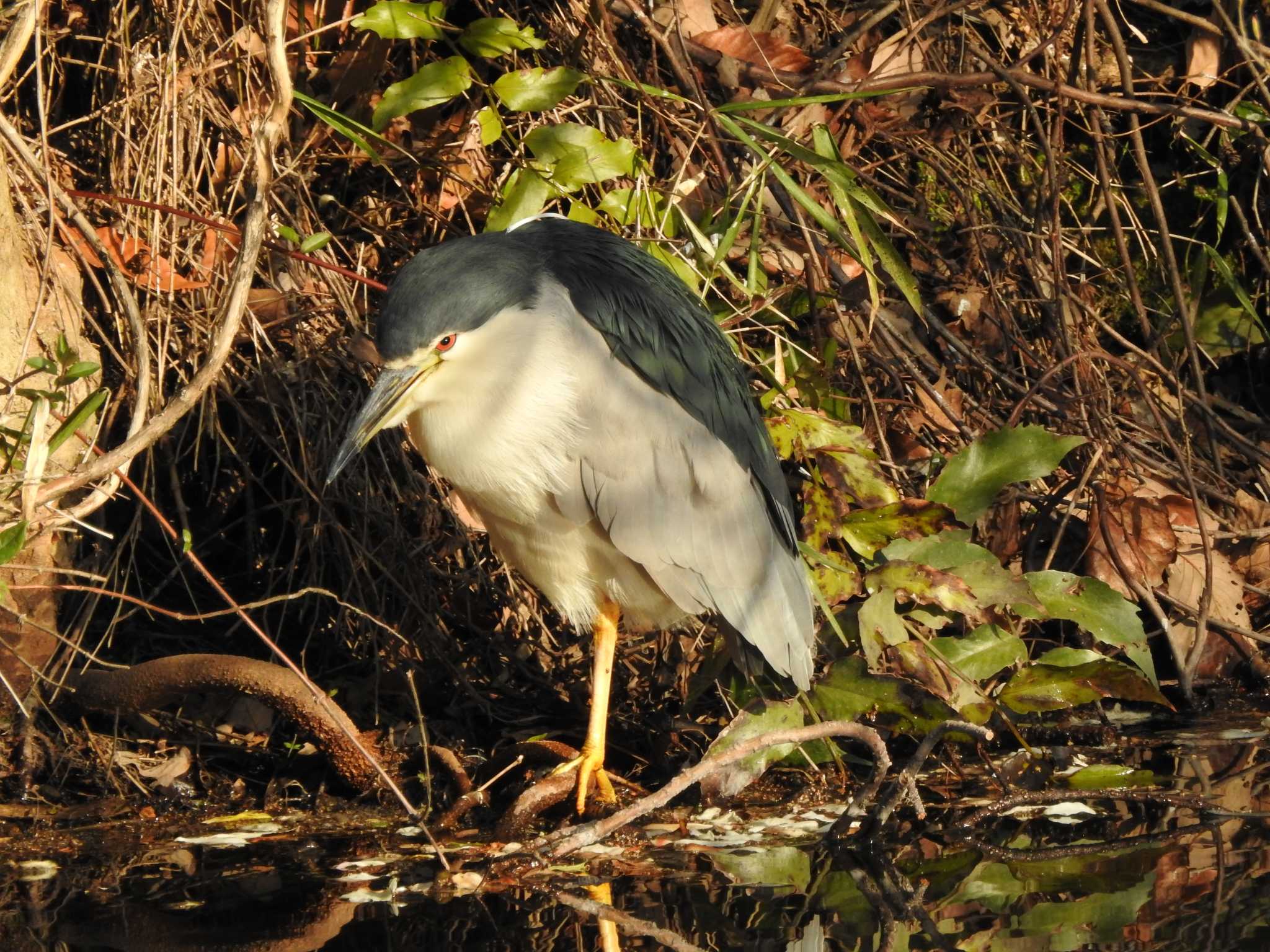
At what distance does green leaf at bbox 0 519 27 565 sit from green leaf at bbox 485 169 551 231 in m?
1.52

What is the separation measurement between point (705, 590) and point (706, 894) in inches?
31.6

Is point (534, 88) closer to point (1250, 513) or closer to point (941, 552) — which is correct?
point (941, 552)

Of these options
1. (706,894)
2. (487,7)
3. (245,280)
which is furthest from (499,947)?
(487,7)

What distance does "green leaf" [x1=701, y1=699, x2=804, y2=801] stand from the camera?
325 cm

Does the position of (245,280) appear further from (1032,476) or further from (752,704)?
(1032,476)

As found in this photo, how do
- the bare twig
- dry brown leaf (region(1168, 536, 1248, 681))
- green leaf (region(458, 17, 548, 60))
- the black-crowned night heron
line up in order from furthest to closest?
dry brown leaf (region(1168, 536, 1248, 681)), green leaf (region(458, 17, 548, 60)), the black-crowned night heron, the bare twig

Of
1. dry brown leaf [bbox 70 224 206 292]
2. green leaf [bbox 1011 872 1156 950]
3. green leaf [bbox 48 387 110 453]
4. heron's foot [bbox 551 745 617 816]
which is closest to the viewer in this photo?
green leaf [bbox 1011 872 1156 950]

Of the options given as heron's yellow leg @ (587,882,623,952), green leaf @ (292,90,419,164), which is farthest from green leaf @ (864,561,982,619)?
green leaf @ (292,90,419,164)

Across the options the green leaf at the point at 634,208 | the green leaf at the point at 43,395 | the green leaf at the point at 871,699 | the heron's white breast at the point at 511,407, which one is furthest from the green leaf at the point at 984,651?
the green leaf at the point at 43,395

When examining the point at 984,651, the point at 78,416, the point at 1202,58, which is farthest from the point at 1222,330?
the point at 78,416

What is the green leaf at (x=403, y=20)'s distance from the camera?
3.71m

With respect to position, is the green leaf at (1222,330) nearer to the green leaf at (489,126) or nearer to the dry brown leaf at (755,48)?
the dry brown leaf at (755,48)

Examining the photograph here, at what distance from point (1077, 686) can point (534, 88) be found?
2.03 metres

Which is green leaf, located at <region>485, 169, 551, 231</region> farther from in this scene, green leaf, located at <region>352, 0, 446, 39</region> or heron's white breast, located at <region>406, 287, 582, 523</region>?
heron's white breast, located at <region>406, 287, 582, 523</region>
